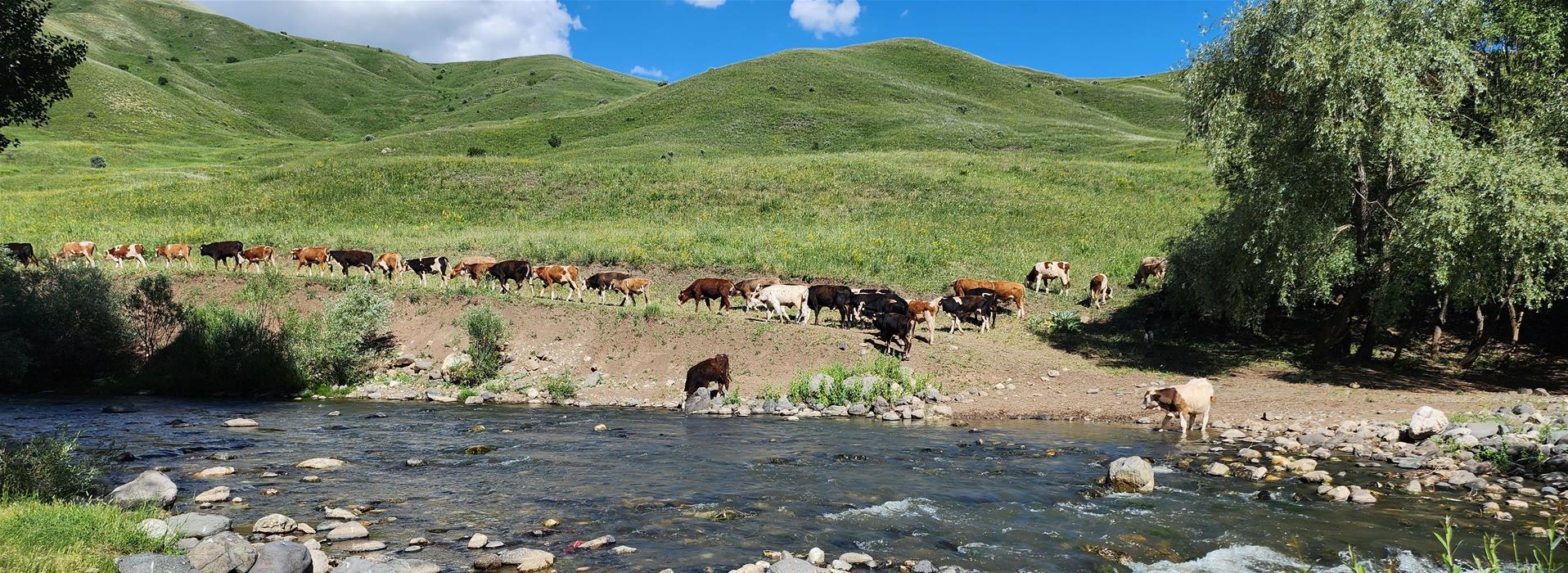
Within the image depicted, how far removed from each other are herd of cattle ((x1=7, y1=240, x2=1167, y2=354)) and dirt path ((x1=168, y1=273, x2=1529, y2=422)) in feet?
2.75

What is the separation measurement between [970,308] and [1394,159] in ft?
39.8

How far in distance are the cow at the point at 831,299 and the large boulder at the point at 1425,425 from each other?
1528cm

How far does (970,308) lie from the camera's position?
2703 centimetres

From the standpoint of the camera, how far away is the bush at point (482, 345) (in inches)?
890

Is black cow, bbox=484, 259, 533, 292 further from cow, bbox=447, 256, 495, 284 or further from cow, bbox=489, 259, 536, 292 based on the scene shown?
cow, bbox=447, 256, 495, 284

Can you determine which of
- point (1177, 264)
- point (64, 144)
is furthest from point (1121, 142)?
point (64, 144)

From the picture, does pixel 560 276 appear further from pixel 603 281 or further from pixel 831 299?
pixel 831 299

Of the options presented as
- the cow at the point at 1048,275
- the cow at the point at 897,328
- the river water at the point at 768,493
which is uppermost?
the cow at the point at 1048,275

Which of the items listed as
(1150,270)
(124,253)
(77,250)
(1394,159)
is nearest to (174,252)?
(124,253)

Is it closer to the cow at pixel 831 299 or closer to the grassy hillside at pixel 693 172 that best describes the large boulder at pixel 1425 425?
the cow at pixel 831 299

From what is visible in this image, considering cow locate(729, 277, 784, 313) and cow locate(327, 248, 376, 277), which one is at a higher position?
cow locate(327, 248, 376, 277)

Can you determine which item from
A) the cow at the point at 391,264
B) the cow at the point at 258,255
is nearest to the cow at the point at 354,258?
the cow at the point at 391,264

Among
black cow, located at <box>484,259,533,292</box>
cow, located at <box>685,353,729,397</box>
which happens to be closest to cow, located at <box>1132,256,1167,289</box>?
cow, located at <box>685,353,729,397</box>

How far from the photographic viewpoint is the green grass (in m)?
6.67
